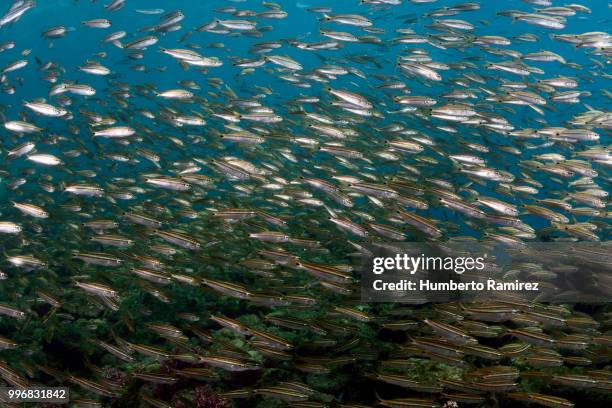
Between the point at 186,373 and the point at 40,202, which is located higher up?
the point at 186,373

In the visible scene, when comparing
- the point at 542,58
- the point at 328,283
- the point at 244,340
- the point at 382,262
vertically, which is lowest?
the point at 244,340

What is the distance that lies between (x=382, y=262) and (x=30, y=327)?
762 centimetres

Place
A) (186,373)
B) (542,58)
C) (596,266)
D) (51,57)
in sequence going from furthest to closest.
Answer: (51,57) → (542,58) → (596,266) → (186,373)

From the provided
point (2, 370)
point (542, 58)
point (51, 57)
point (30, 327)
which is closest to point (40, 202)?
point (30, 327)

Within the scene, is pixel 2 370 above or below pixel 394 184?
below

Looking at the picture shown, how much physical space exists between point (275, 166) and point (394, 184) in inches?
223

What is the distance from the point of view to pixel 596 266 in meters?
9.28

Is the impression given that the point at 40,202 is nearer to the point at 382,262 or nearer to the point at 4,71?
the point at 4,71

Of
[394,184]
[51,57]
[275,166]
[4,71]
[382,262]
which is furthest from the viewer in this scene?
[51,57]

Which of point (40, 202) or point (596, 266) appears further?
point (40, 202)

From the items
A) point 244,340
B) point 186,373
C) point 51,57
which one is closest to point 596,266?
point 244,340

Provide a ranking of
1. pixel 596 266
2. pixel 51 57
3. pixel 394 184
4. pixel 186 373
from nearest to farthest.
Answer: pixel 186 373, pixel 394 184, pixel 596 266, pixel 51 57

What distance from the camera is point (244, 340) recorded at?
25.1 feet

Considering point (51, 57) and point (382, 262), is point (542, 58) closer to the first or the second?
point (382, 262)
